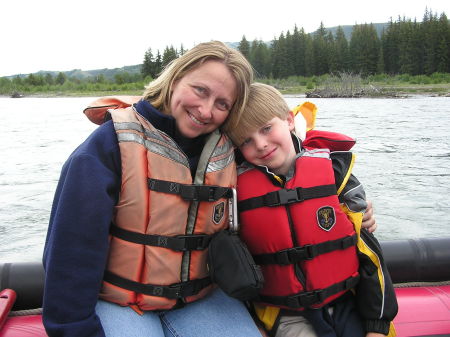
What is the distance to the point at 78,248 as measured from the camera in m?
1.28

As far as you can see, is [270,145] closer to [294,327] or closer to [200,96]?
[200,96]

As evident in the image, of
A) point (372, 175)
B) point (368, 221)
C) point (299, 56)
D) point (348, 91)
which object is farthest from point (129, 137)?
point (299, 56)

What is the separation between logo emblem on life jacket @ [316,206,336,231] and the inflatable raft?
471 mm

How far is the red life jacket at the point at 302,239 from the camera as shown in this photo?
5.13 ft

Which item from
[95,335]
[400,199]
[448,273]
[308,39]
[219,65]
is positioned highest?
[308,39]

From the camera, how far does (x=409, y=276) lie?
6.94ft

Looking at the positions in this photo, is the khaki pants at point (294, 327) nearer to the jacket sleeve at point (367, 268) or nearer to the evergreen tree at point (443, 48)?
the jacket sleeve at point (367, 268)

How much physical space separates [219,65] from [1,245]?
307 centimetres

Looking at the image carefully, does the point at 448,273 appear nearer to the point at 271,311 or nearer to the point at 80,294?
the point at 271,311

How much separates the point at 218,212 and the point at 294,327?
477 mm

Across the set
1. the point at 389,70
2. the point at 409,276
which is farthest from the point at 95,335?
the point at 389,70

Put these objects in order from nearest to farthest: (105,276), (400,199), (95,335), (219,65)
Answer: (95,335)
(105,276)
(219,65)
(400,199)

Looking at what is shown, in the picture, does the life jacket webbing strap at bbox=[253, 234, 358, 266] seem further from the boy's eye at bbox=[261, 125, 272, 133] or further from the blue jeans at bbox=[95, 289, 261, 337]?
the boy's eye at bbox=[261, 125, 272, 133]

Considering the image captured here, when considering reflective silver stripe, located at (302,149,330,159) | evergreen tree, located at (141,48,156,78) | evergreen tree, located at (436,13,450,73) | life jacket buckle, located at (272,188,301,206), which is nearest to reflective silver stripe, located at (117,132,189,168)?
life jacket buckle, located at (272,188,301,206)
